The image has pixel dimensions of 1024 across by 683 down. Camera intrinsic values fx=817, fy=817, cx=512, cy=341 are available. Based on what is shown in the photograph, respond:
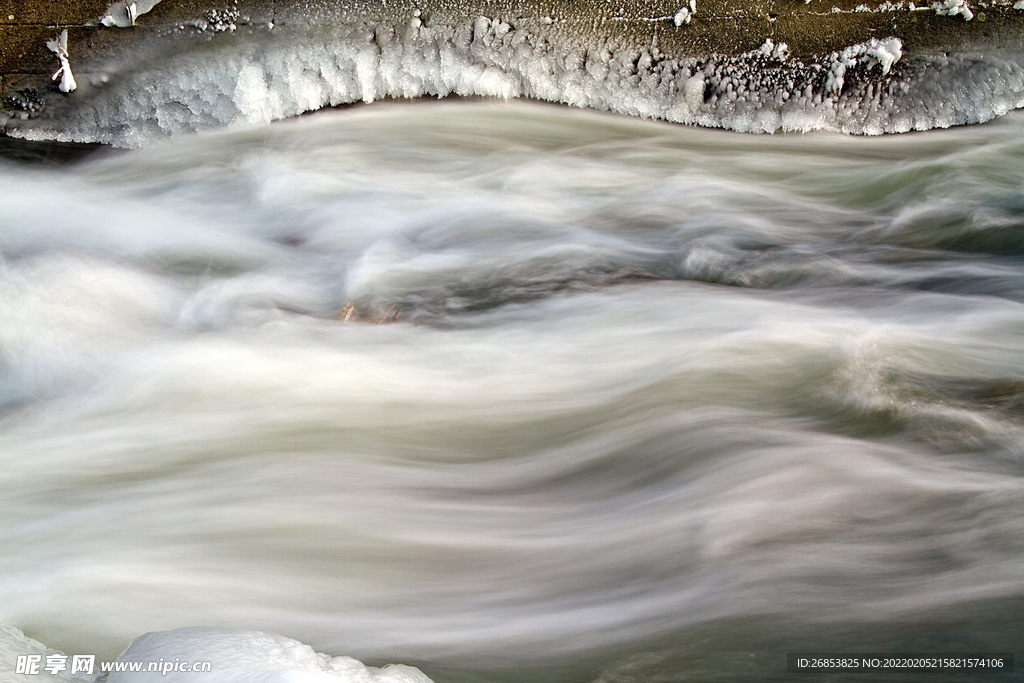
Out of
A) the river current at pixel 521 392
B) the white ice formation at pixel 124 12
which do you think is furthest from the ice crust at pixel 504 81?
the white ice formation at pixel 124 12

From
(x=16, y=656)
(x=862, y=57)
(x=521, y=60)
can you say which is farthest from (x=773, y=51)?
(x=16, y=656)

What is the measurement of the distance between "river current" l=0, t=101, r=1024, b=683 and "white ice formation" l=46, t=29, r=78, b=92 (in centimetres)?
41

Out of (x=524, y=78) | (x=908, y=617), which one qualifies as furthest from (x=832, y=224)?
(x=908, y=617)

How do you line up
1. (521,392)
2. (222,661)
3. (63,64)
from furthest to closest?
(63,64) < (521,392) < (222,661)

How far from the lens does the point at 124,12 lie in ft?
13.4

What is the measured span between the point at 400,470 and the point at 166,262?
68.9 inches

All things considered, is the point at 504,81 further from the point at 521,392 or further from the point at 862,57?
the point at 521,392

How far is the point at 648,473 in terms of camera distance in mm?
2221

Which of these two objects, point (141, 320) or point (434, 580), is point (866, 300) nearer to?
point (434, 580)

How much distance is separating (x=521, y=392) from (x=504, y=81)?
2.10 m

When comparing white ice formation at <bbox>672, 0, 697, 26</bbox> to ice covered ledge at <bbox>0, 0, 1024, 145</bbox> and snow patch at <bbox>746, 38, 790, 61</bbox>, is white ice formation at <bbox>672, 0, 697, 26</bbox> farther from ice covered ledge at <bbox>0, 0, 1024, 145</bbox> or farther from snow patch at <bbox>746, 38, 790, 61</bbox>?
snow patch at <bbox>746, 38, 790, 61</bbox>

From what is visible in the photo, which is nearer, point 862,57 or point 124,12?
point 862,57

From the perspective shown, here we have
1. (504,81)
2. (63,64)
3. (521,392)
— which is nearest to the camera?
(521,392)

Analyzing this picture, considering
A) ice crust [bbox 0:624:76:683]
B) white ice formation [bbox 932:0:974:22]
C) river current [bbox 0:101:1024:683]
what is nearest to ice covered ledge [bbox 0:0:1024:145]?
white ice formation [bbox 932:0:974:22]
